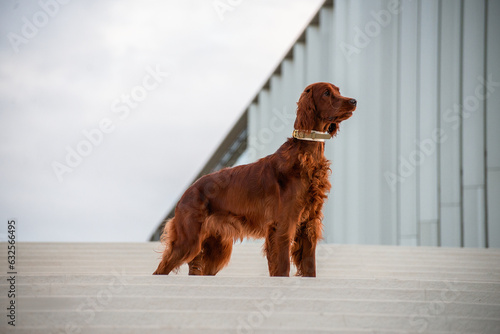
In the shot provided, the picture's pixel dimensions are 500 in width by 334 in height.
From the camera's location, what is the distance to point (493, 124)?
11344 millimetres

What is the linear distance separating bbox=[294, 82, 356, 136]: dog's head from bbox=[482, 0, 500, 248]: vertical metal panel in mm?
7584

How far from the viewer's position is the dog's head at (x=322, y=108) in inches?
173

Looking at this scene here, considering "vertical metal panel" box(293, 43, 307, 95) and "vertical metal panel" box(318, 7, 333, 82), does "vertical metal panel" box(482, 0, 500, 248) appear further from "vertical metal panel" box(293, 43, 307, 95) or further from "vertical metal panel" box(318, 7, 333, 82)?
"vertical metal panel" box(293, 43, 307, 95)

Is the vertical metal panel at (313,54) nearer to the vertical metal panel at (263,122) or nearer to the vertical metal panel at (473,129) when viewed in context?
the vertical metal panel at (263,122)

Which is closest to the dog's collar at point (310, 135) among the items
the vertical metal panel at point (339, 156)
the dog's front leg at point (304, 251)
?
the dog's front leg at point (304, 251)

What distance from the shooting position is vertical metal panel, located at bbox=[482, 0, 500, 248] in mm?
11227

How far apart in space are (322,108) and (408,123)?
9994 mm

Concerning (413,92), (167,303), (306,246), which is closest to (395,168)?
(413,92)

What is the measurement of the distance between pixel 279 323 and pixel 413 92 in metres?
11.2

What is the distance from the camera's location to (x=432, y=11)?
13.3 metres

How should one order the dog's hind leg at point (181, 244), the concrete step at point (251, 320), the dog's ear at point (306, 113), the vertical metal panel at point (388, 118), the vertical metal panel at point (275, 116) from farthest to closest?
the vertical metal panel at point (275, 116) < the vertical metal panel at point (388, 118) < the dog's hind leg at point (181, 244) < the dog's ear at point (306, 113) < the concrete step at point (251, 320)

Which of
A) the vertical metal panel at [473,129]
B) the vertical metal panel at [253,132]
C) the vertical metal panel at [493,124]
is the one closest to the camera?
the vertical metal panel at [493,124]

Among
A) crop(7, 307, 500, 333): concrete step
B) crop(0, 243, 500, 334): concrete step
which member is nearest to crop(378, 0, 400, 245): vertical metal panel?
crop(0, 243, 500, 334): concrete step

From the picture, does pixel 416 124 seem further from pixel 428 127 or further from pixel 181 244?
pixel 181 244
